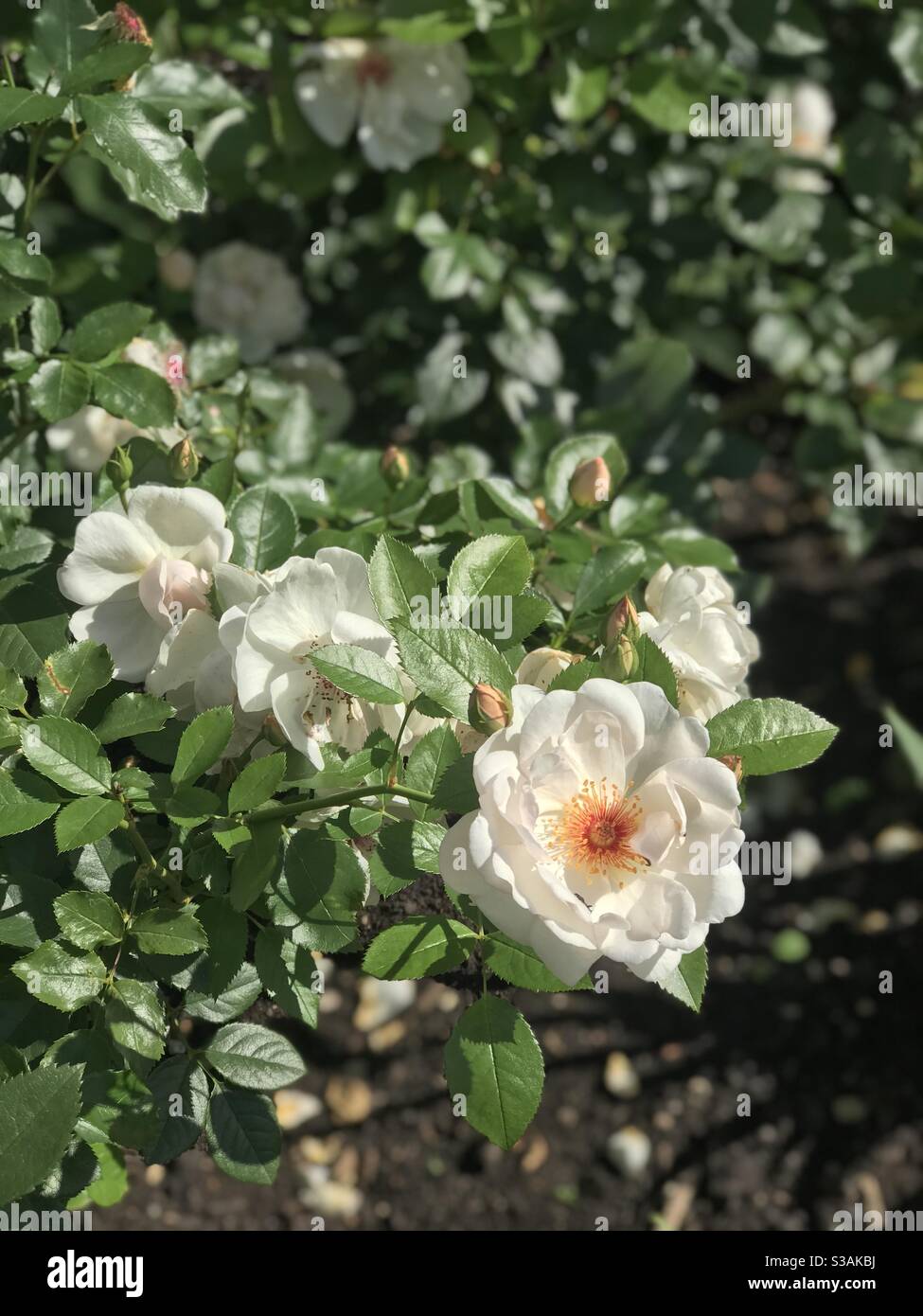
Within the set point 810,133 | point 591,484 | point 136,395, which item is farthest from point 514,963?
point 810,133

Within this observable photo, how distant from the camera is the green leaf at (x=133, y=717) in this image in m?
1.11

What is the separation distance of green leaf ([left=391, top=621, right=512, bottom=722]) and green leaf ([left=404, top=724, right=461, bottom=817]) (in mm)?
30

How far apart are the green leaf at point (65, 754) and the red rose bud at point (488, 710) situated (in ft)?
1.14

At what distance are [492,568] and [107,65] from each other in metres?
0.67

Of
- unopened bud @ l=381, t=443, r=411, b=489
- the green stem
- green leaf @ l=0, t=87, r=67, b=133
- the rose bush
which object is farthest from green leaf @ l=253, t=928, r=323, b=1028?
green leaf @ l=0, t=87, r=67, b=133

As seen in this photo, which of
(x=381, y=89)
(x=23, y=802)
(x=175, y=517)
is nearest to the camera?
(x=23, y=802)

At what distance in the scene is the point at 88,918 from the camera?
1.06 meters

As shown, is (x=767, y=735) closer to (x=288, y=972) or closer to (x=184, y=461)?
(x=288, y=972)

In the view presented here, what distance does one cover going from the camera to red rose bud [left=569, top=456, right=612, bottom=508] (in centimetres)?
133

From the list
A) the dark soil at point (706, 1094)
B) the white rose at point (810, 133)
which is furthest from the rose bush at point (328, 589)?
the dark soil at point (706, 1094)

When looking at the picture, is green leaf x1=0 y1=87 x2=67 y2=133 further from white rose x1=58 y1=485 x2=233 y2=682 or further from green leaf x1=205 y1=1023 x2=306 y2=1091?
green leaf x1=205 y1=1023 x2=306 y2=1091

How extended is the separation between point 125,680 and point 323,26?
1.19 m

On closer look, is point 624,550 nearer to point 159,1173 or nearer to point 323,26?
point 323,26

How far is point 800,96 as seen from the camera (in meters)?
2.50
